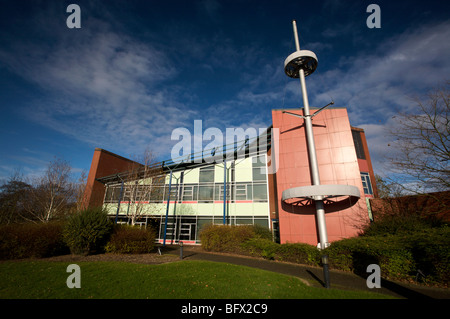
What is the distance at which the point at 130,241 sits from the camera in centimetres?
1296

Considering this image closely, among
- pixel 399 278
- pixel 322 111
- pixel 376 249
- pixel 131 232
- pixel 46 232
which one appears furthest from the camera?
pixel 322 111

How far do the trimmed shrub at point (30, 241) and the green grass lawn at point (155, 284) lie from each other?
2.86 m

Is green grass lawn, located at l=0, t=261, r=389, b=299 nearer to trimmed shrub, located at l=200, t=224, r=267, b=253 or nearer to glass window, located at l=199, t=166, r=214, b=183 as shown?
trimmed shrub, located at l=200, t=224, r=267, b=253

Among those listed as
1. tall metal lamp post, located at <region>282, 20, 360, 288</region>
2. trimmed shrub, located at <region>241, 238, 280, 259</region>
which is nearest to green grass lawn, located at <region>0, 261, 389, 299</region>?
trimmed shrub, located at <region>241, 238, 280, 259</region>

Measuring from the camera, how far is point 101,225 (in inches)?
493

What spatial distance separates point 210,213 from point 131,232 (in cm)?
890

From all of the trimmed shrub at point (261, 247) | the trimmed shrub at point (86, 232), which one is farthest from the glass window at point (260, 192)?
the trimmed shrub at point (86, 232)

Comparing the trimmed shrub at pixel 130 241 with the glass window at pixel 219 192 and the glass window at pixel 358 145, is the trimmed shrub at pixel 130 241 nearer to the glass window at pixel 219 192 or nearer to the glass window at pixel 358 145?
the glass window at pixel 219 192

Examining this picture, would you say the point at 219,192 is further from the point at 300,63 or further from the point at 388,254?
the point at 388,254

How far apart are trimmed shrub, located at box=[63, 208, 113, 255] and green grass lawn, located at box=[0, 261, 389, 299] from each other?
136 inches

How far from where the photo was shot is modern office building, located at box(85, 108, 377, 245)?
14438 millimetres

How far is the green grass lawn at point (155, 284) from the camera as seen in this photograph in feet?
17.9
